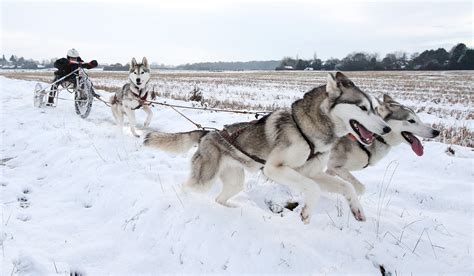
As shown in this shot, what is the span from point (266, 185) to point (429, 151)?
10.9ft

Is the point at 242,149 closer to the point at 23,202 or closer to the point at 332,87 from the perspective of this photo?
the point at 332,87

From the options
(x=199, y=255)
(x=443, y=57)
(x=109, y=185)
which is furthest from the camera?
(x=443, y=57)

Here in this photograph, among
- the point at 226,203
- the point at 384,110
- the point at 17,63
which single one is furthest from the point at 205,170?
the point at 17,63

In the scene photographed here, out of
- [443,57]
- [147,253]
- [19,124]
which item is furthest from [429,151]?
[443,57]

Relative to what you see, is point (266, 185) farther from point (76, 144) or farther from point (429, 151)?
point (76, 144)

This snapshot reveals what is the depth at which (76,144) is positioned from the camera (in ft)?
22.1

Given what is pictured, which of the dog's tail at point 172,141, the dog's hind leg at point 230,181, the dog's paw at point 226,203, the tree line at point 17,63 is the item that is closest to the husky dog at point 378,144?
the dog's hind leg at point 230,181

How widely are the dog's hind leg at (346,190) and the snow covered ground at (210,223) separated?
0.13m

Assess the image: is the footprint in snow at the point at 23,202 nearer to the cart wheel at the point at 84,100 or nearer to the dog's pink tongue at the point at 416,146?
the dog's pink tongue at the point at 416,146

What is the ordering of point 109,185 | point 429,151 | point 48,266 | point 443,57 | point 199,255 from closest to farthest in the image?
point 48,266
point 199,255
point 109,185
point 429,151
point 443,57

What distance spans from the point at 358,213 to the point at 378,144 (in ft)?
4.46

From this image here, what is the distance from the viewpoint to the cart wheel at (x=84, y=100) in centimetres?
1025

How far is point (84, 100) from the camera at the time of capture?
33.5 feet

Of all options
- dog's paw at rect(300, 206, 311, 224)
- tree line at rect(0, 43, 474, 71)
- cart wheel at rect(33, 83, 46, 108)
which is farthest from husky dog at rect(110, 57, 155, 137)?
tree line at rect(0, 43, 474, 71)
